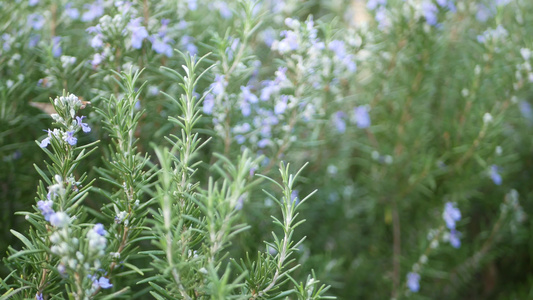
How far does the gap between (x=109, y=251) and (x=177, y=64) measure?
2.77ft

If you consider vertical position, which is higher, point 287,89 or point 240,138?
point 287,89

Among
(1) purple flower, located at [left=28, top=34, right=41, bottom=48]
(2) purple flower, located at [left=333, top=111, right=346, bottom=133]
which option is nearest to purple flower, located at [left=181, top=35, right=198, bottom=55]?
(1) purple flower, located at [left=28, top=34, right=41, bottom=48]

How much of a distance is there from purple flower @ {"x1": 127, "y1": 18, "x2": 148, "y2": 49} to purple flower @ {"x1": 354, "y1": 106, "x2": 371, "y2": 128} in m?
1.03

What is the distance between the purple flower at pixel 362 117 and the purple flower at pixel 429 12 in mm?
446

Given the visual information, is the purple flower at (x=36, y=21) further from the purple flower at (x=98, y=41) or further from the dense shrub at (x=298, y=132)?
the purple flower at (x=98, y=41)

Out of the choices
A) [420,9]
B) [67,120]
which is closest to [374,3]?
[420,9]

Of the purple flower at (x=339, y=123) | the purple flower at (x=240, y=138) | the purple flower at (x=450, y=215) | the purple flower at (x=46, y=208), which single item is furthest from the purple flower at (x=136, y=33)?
the purple flower at (x=450, y=215)

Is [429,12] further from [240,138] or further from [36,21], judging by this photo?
[36,21]

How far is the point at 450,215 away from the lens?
1802mm

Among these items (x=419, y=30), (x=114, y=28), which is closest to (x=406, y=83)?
(x=419, y=30)

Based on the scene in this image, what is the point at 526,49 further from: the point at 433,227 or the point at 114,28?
the point at 114,28

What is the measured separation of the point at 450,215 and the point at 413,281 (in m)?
0.31

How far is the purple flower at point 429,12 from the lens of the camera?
1760 mm

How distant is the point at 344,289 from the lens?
5.99 ft
